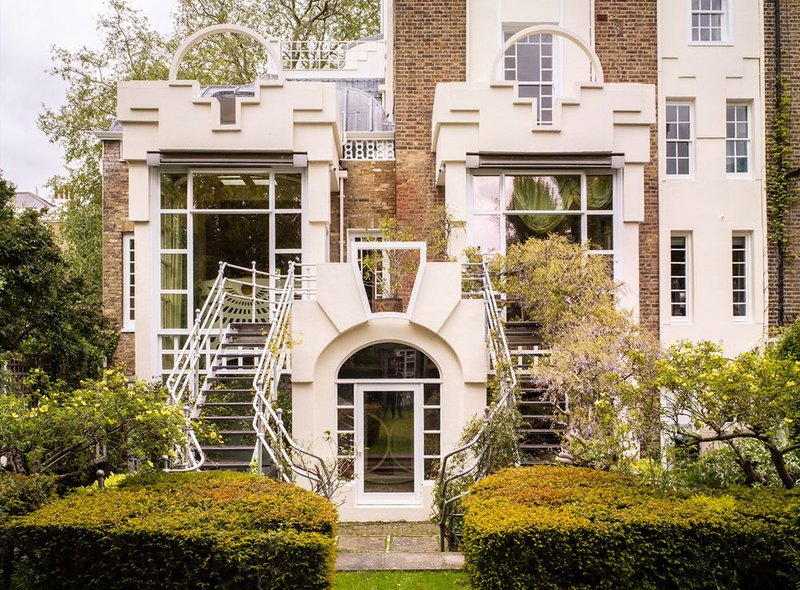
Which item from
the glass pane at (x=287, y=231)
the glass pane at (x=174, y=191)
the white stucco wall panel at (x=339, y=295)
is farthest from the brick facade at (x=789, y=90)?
the glass pane at (x=174, y=191)

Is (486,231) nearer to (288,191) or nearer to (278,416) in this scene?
(288,191)

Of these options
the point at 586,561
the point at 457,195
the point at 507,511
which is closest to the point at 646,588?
the point at 586,561

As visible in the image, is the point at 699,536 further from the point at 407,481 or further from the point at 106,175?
the point at 106,175

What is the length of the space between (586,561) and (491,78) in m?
9.77

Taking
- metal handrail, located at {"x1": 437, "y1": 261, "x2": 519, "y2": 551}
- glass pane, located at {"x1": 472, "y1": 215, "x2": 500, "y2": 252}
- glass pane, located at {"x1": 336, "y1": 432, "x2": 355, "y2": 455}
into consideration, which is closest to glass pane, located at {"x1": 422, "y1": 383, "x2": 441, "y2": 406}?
metal handrail, located at {"x1": 437, "y1": 261, "x2": 519, "y2": 551}

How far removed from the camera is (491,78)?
1460cm

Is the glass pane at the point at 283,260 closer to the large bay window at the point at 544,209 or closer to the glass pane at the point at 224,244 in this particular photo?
the glass pane at the point at 224,244

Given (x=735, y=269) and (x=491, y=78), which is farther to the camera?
(x=735, y=269)

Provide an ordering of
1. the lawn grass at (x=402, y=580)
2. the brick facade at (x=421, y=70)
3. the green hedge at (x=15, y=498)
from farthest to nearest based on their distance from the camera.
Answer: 1. the brick facade at (x=421, y=70)
2. the lawn grass at (x=402, y=580)
3. the green hedge at (x=15, y=498)

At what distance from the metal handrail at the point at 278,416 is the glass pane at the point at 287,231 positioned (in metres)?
1.08

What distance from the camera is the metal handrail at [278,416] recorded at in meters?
10.5

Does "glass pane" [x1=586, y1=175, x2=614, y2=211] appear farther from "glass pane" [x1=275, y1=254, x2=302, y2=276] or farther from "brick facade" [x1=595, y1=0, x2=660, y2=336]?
"glass pane" [x1=275, y1=254, x2=302, y2=276]

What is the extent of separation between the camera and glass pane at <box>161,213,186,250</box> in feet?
48.4

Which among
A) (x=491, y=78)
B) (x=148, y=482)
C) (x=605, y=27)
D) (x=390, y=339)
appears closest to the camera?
(x=148, y=482)
